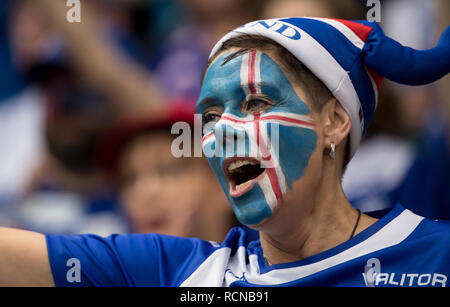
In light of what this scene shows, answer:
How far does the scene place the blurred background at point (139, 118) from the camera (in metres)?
3.67

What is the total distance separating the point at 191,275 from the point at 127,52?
2.66 metres

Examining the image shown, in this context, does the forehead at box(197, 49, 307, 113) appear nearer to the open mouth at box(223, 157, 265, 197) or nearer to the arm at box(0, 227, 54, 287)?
the open mouth at box(223, 157, 265, 197)

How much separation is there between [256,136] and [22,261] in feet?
2.93

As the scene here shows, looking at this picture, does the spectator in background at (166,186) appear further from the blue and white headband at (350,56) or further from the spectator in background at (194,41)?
the blue and white headband at (350,56)

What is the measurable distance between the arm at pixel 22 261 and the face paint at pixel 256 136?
67 centimetres

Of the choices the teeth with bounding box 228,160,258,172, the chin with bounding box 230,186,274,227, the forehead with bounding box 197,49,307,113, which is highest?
the forehead with bounding box 197,49,307,113

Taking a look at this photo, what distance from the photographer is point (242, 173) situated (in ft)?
7.38

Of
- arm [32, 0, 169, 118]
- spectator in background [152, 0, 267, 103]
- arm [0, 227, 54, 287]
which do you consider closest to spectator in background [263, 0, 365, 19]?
spectator in background [152, 0, 267, 103]

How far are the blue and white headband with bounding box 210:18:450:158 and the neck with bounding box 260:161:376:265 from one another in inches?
10.1

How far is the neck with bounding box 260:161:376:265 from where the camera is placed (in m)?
2.23

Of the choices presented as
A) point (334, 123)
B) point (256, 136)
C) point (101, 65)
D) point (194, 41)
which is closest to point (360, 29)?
point (334, 123)

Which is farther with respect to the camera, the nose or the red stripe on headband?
the red stripe on headband
